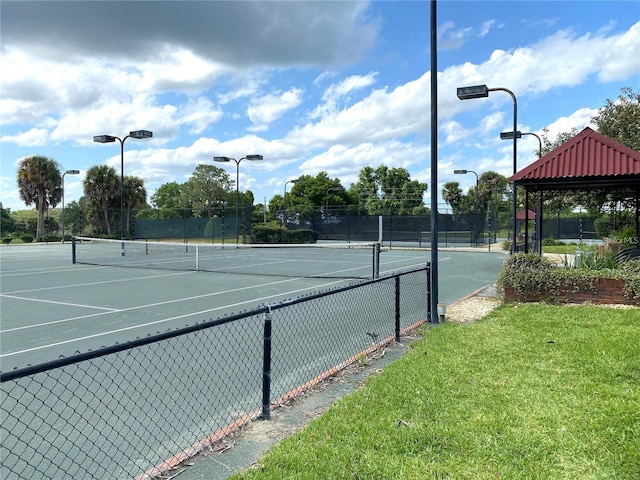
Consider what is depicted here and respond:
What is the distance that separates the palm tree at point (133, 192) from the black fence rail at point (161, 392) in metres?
51.4

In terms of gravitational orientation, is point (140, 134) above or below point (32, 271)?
above

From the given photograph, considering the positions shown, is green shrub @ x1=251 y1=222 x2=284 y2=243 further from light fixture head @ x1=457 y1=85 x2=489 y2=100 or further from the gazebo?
the gazebo

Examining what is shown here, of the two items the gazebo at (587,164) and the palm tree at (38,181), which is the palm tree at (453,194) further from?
the gazebo at (587,164)

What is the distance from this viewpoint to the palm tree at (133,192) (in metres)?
55.0

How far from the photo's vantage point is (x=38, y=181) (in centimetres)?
5506

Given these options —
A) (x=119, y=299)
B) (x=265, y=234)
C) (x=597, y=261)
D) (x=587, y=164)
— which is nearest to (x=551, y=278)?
(x=597, y=261)

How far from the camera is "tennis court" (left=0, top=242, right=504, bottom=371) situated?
7.56 m

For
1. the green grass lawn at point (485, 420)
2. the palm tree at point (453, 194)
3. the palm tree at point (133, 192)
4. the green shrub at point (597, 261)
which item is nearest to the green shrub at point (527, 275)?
the green shrub at point (597, 261)

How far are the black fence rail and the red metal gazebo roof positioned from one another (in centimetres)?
586

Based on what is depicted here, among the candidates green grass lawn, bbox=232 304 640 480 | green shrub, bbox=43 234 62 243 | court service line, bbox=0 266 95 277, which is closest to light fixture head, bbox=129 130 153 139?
court service line, bbox=0 266 95 277

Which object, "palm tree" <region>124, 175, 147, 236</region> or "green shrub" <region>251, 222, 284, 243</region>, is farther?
"palm tree" <region>124, 175, 147, 236</region>

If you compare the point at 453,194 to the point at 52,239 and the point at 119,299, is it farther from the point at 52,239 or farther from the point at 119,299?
the point at 119,299

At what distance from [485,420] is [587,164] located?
9.19 m

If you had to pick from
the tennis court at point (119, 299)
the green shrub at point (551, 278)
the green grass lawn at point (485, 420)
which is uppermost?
the green shrub at point (551, 278)
